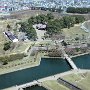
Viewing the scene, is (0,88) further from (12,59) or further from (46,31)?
(46,31)

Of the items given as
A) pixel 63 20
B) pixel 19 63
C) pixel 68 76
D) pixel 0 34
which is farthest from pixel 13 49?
pixel 63 20

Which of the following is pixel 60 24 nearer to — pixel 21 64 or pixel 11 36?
pixel 11 36

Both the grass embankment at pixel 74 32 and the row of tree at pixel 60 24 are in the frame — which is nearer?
the grass embankment at pixel 74 32

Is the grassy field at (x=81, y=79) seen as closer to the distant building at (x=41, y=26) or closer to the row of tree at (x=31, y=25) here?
the row of tree at (x=31, y=25)

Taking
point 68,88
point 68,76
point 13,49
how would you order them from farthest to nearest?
point 13,49 < point 68,76 < point 68,88

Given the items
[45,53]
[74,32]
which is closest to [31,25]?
[74,32]

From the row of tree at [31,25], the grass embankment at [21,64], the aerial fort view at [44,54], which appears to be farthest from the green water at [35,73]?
the row of tree at [31,25]

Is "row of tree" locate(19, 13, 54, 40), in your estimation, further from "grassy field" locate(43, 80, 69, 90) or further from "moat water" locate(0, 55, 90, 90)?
"grassy field" locate(43, 80, 69, 90)
